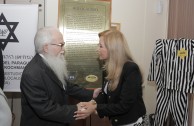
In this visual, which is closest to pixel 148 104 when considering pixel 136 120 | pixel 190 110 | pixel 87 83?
pixel 190 110

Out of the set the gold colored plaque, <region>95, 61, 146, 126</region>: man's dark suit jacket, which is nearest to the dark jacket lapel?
<region>95, 61, 146, 126</region>: man's dark suit jacket

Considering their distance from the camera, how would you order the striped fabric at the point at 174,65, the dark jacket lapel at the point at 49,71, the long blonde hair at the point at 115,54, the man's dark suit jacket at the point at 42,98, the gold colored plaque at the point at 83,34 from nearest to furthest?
the man's dark suit jacket at the point at 42,98 → the dark jacket lapel at the point at 49,71 → the long blonde hair at the point at 115,54 → the striped fabric at the point at 174,65 → the gold colored plaque at the point at 83,34

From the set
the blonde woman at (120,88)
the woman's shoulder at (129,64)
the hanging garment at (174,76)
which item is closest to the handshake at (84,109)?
the blonde woman at (120,88)

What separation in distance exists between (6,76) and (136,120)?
4.96ft

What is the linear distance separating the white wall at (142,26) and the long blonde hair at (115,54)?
132cm

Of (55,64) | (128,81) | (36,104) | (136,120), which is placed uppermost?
(55,64)

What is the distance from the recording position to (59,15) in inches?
125

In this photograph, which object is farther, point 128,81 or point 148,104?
point 148,104

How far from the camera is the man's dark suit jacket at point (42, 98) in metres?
1.88

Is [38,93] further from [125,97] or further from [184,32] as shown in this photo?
[184,32]

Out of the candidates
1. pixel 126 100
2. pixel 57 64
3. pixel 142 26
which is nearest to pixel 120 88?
pixel 126 100

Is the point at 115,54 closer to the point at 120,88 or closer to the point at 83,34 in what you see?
the point at 120,88

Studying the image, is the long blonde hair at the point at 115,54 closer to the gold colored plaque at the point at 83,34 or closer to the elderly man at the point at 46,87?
the elderly man at the point at 46,87

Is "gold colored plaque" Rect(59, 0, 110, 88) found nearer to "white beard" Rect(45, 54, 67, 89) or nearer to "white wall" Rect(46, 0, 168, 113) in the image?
"white wall" Rect(46, 0, 168, 113)
